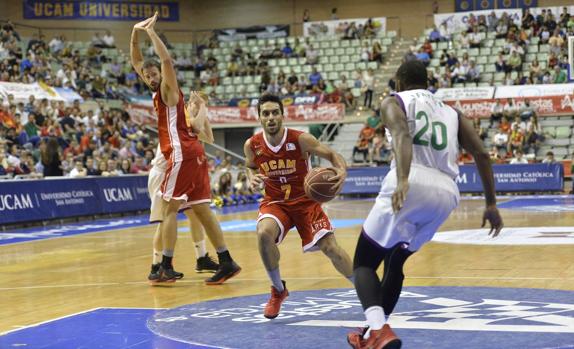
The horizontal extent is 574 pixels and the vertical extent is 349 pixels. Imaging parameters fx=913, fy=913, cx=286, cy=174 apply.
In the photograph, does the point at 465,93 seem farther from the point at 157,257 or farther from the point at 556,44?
the point at 157,257

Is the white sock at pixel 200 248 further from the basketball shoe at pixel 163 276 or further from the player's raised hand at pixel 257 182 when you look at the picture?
the player's raised hand at pixel 257 182

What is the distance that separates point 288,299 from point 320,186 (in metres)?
1.45

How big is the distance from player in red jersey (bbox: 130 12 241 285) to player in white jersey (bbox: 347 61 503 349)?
153 inches

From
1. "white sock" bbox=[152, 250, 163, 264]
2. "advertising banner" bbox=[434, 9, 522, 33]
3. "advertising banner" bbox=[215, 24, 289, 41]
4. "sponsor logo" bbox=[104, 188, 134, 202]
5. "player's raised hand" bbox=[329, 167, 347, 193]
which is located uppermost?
"advertising banner" bbox=[434, 9, 522, 33]

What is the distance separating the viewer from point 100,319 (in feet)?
23.6

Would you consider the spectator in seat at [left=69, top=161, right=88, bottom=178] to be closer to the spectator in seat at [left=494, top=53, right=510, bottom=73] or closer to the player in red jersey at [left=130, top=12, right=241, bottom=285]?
the player in red jersey at [left=130, top=12, right=241, bottom=285]

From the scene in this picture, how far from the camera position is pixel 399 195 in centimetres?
513

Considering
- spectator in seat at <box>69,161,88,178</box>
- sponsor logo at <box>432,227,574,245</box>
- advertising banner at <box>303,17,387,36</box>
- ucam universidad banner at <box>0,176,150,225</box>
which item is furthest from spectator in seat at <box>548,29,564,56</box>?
sponsor logo at <box>432,227,574,245</box>

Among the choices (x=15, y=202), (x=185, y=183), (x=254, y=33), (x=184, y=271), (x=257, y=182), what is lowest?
(x=15, y=202)

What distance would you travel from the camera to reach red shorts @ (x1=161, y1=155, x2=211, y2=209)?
30.9ft

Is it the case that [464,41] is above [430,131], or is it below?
above

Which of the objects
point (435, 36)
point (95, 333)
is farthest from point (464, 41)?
point (95, 333)

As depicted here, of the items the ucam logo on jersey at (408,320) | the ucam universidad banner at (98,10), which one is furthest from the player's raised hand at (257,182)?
the ucam universidad banner at (98,10)

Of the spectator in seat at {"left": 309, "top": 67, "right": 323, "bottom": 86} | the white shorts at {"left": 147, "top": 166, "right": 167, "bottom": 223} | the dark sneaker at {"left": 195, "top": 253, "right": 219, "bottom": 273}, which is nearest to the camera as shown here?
the white shorts at {"left": 147, "top": 166, "right": 167, "bottom": 223}
